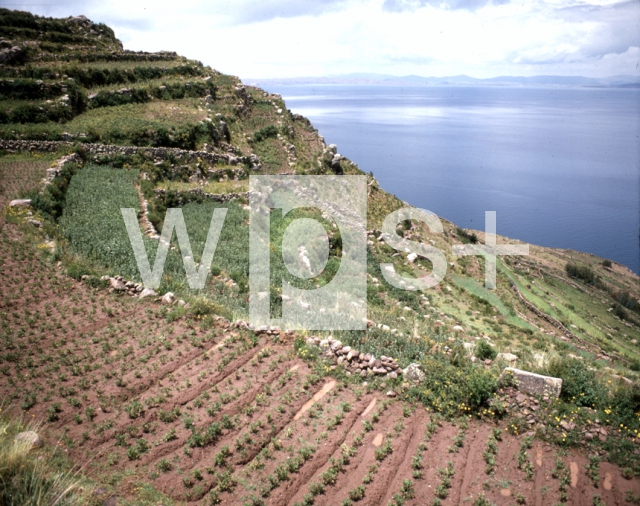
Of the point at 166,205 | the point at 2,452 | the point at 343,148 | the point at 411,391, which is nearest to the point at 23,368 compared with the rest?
the point at 2,452

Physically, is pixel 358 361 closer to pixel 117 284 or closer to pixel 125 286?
pixel 125 286

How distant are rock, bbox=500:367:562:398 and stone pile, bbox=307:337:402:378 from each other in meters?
2.87

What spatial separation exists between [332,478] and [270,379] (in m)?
3.19

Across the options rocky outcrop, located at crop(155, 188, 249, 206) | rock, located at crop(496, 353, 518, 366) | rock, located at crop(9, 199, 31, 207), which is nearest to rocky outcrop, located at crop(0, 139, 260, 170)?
rocky outcrop, located at crop(155, 188, 249, 206)

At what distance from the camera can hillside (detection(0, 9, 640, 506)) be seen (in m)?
7.31

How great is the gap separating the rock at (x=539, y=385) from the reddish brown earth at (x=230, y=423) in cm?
129

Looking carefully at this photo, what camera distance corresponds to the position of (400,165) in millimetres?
115000

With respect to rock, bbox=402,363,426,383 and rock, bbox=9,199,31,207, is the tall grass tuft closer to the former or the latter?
rock, bbox=402,363,426,383

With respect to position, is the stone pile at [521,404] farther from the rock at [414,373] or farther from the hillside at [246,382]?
the rock at [414,373]

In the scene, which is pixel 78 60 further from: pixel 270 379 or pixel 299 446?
pixel 299 446

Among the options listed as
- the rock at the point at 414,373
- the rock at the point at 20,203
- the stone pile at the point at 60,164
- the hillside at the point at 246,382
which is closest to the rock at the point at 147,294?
the hillside at the point at 246,382

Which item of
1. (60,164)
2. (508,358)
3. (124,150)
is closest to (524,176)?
(124,150)

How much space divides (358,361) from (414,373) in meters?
1.51

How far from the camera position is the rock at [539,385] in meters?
9.10
